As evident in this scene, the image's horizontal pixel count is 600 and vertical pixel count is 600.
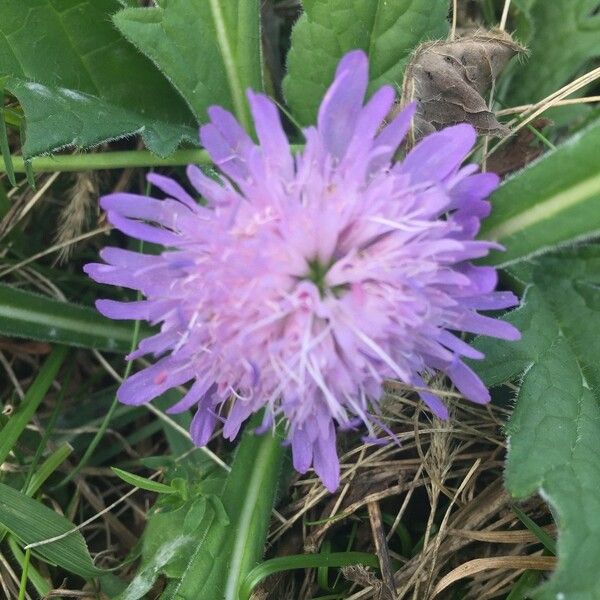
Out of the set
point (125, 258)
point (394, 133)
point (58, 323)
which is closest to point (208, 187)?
point (125, 258)

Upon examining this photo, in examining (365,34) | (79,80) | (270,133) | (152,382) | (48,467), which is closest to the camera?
(270,133)

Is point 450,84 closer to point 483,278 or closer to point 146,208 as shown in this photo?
point 483,278

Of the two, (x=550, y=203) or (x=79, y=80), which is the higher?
(x=79, y=80)

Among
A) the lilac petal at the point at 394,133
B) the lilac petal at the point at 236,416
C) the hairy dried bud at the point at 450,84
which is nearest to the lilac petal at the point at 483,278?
the lilac petal at the point at 394,133

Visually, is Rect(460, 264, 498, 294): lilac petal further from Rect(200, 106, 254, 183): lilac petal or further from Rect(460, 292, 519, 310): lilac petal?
Rect(200, 106, 254, 183): lilac petal

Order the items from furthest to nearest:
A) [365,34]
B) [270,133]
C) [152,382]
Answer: [365,34] → [152,382] → [270,133]

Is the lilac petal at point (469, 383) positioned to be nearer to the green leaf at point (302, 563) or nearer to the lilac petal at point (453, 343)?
the lilac petal at point (453, 343)

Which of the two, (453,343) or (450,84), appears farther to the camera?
(450,84)

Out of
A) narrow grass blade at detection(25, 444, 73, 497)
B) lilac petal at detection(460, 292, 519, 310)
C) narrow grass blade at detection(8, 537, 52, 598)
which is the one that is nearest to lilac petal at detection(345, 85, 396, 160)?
lilac petal at detection(460, 292, 519, 310)

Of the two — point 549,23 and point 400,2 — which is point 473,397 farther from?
point 549,23
